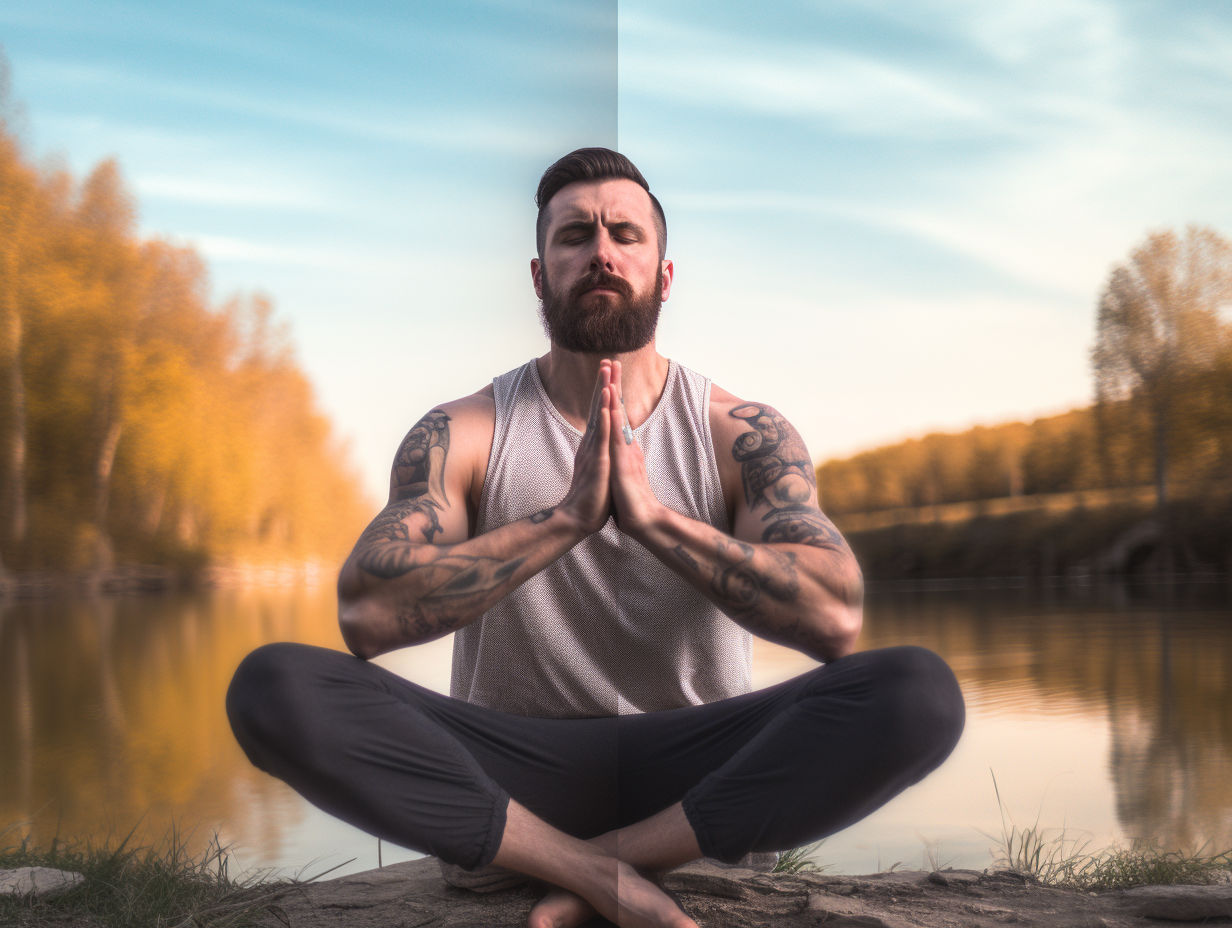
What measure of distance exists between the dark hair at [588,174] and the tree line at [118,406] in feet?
16.5

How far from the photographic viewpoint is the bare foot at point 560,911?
1.04 metres

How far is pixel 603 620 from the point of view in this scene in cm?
124

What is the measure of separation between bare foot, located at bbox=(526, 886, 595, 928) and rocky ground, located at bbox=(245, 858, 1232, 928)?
4 centimetres

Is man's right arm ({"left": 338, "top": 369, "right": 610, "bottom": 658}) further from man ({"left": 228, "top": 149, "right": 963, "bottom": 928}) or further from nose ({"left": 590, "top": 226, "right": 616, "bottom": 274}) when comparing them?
nose ({"left": 590, "top": 226, "right": 616, "bottom": 274})

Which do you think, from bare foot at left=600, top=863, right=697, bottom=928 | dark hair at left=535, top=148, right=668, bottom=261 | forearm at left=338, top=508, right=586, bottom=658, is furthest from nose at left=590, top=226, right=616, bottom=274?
bare foot at left=600, top=863, right=697, bottom=928

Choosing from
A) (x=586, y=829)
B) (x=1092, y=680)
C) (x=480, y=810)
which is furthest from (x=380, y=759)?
(x=1092, y=680)

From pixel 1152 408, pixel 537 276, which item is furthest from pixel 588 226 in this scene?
pixel 1152 408

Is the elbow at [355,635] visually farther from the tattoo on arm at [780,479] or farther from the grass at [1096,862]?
the grass at [1096,862]

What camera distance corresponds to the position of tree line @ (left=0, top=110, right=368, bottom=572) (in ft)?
17.5

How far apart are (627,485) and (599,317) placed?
1.25ft

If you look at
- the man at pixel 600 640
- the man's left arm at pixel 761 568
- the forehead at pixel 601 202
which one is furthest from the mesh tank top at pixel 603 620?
the forehead at pixel 601 202

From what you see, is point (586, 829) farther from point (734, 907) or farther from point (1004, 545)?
point (1004, 545)

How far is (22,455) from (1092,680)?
21.0 feet

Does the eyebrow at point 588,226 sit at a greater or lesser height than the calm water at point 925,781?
greater
